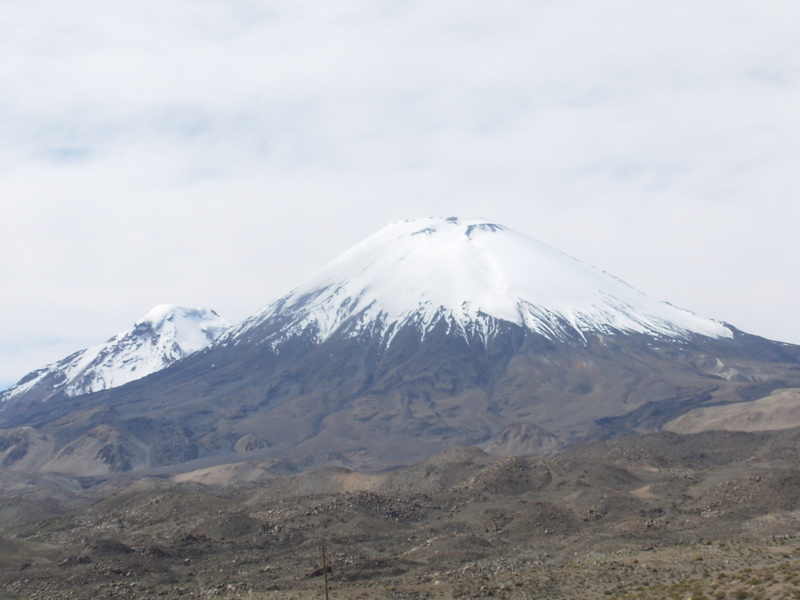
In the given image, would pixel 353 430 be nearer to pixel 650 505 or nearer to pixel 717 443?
pixel 717 443

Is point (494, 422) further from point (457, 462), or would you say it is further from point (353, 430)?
point (457, 462)

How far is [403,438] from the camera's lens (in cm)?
19000

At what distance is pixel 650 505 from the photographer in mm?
77812

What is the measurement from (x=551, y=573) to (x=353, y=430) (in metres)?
142

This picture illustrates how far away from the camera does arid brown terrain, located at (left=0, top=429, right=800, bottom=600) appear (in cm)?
5012

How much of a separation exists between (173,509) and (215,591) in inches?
1313

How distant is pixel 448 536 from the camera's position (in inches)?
2721

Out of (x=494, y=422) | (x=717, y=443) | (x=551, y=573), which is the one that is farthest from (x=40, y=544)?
(x=494, y=422)

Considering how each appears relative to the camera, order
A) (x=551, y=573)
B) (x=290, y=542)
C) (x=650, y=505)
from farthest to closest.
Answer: (x=650, y=505) → (x=290, y=542) → (x=551, y=573)

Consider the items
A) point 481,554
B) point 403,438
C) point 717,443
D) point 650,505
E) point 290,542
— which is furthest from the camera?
point 403,438

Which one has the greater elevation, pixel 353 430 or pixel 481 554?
pixel 353 430

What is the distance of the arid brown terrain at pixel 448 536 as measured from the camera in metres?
50.1

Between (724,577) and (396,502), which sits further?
(396,502)

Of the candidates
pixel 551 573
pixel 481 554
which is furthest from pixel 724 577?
pixel 481 554
